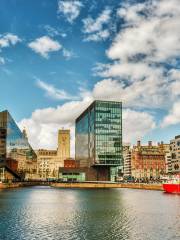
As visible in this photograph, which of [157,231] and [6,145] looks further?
[6,145]

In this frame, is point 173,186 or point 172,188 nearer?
point 173,186

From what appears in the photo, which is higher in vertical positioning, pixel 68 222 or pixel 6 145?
pixel 6 145

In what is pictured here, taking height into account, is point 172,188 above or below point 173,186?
below

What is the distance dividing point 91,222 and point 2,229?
12.8 meters

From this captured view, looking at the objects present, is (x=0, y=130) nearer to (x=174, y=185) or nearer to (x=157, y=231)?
(x=174, y=185)

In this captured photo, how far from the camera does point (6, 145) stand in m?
198

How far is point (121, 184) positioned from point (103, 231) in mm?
155252

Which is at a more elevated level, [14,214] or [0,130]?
[0,130]

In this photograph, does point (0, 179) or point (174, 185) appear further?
point (0, 179)

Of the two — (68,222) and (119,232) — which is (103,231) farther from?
(68,222)

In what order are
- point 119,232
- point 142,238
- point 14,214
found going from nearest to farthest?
1. point 142,238
2. point 119,232
3. point 14,214

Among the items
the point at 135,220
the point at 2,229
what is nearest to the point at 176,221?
the point at 135,220

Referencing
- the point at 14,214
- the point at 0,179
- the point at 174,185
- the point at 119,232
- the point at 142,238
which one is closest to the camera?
the point at 142,238

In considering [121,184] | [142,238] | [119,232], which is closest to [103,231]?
[119,232]
